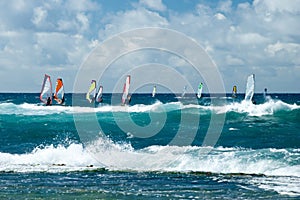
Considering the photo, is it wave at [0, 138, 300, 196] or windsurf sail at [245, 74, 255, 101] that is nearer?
wave at [0, 138, 300, 196]

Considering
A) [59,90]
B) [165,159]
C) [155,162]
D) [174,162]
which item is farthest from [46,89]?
[174,162]

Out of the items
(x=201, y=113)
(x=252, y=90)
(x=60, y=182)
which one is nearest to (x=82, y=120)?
(x=201, y=113)

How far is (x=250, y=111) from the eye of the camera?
53844 millimetres

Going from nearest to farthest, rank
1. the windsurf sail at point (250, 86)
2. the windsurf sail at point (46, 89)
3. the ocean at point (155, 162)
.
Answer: the ocean at point (155, 162) < the windsurf sail at point (46, 89) < the windsurf sail at point (250, 86)

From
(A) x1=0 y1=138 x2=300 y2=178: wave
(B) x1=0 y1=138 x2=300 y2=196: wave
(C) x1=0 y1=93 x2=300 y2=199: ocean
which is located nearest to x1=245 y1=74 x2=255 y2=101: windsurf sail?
(C) x1=0 y1=93 x2=300 y2=199: ocean

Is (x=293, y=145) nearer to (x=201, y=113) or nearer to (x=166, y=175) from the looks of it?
(x=166, y=175)

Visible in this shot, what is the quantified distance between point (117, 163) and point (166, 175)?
4.87 m

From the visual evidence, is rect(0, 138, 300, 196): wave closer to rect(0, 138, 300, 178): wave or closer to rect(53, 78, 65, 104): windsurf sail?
rect(0, 138, 300, 178): wave

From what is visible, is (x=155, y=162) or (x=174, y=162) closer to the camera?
(x=174, y=162)

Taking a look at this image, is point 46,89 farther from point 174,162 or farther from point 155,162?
point 174,162

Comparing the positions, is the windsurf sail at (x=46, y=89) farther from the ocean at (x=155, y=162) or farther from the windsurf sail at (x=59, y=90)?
the ocean at (x=155, y=162)

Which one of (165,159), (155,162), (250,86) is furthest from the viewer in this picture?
(250,86)

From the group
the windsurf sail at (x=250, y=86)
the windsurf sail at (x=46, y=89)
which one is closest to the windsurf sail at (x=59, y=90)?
the windsurf sail at (x=46, y=89)

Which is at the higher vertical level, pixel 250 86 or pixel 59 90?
pixel 250 86
